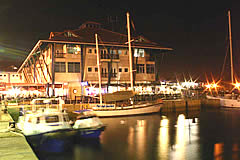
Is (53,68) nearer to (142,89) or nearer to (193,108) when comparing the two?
(142,89)

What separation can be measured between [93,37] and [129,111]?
55.6ft

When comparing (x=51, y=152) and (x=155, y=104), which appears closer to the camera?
(x=51, y=152)

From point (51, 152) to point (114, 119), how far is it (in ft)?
44.8

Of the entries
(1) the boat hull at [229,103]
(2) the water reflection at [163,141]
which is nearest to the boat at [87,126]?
(2) the water reflection at [163,141]

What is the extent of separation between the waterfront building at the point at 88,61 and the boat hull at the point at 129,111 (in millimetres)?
7137

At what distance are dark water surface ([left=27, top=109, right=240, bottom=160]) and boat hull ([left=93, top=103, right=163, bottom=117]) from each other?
3019 millimetres

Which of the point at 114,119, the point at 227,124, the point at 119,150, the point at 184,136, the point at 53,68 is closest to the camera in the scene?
the point at 119,150

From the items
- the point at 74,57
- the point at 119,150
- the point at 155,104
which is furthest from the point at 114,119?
the point at 74,57

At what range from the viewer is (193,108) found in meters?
38.4

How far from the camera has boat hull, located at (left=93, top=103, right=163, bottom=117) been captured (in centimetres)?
2886

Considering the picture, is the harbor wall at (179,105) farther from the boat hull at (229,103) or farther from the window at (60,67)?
the window at (60,67)

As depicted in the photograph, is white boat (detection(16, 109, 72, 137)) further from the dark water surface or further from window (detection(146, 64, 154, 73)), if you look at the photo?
window (detection(146, 64, 154, 73))

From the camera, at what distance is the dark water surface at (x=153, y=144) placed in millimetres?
15070

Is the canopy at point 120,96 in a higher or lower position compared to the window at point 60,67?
lower
